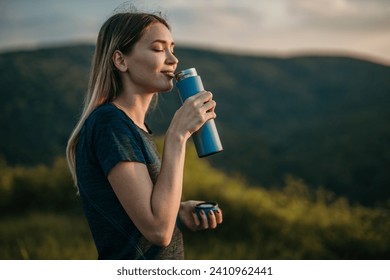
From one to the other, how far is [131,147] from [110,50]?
0.97ft

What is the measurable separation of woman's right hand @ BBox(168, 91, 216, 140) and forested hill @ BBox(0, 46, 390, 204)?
2767 mm

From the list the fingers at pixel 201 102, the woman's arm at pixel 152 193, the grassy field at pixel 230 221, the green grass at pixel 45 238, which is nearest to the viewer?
the woman's arm at pixel 152 193

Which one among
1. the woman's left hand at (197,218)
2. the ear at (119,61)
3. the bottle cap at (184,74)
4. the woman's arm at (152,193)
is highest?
the ear at (119,61)

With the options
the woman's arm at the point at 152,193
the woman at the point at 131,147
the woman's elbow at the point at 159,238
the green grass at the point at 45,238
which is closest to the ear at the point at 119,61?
the woman at the point at 131,147

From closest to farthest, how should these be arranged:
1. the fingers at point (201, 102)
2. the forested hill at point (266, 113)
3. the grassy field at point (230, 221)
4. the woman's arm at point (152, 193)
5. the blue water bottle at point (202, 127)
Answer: the woman's arm at point (152, 193), the fingers at point (201, 102), the blue water bottle at point (202, 127), the grassy field at point (230, 221), the forested hill at point (266, 113)

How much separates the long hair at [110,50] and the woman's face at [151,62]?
0.02 meters

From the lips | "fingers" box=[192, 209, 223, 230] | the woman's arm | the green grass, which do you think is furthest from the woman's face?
the green grass

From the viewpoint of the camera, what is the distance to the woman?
1044mm

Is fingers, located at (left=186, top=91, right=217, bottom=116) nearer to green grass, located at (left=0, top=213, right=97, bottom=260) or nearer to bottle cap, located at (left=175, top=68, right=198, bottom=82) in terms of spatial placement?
bottle cap, located at (left=175, top=68, right=198, bottom=82)

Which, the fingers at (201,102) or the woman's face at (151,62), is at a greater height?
the woman's face at (151,62)

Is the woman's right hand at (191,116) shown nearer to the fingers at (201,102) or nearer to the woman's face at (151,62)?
the fingers at (201,102)

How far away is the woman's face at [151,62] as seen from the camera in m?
1.20

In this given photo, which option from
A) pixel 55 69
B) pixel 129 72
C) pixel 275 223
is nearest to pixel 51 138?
pixel 55 69
